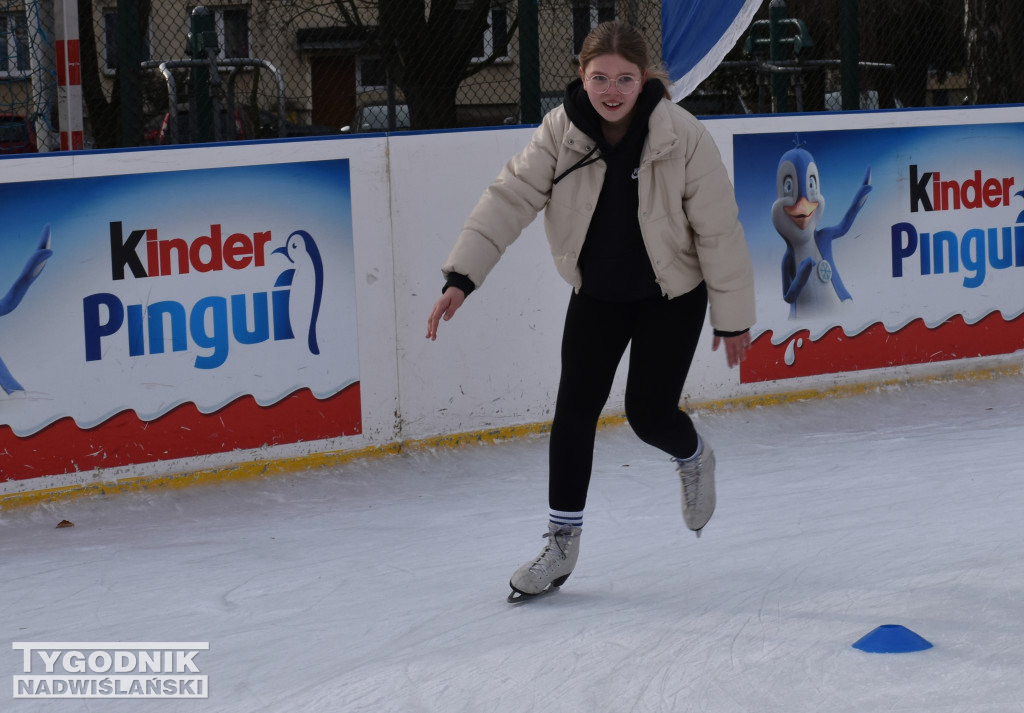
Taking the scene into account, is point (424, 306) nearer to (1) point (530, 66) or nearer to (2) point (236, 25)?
(1) point (530, 66)

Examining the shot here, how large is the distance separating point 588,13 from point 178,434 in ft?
11.2

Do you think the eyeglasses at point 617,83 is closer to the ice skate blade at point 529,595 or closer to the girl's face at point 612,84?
the girl's face at point 612,84

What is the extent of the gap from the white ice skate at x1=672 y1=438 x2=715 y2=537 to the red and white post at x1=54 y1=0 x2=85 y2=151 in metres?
2.74

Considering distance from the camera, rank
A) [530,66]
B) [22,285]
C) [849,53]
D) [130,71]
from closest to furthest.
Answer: [22,285] < [130,71] < [530,66] < [849,53]

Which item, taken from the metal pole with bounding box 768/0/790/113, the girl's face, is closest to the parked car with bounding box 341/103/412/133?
the metal pole with bounding box 768/0/790/113

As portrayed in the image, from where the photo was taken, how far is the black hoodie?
3225 millimetres

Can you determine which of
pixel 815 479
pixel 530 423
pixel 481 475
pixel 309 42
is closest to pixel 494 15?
pixel 530 423

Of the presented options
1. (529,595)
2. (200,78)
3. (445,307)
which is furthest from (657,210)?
(200,78)

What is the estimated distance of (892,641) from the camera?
9.62ft

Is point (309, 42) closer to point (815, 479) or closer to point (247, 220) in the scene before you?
point (247, 220)

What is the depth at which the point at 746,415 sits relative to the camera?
6.01 metres

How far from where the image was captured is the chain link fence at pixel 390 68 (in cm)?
520

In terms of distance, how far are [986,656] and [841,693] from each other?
0.40m

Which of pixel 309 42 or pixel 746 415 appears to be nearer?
pixel 746 415
